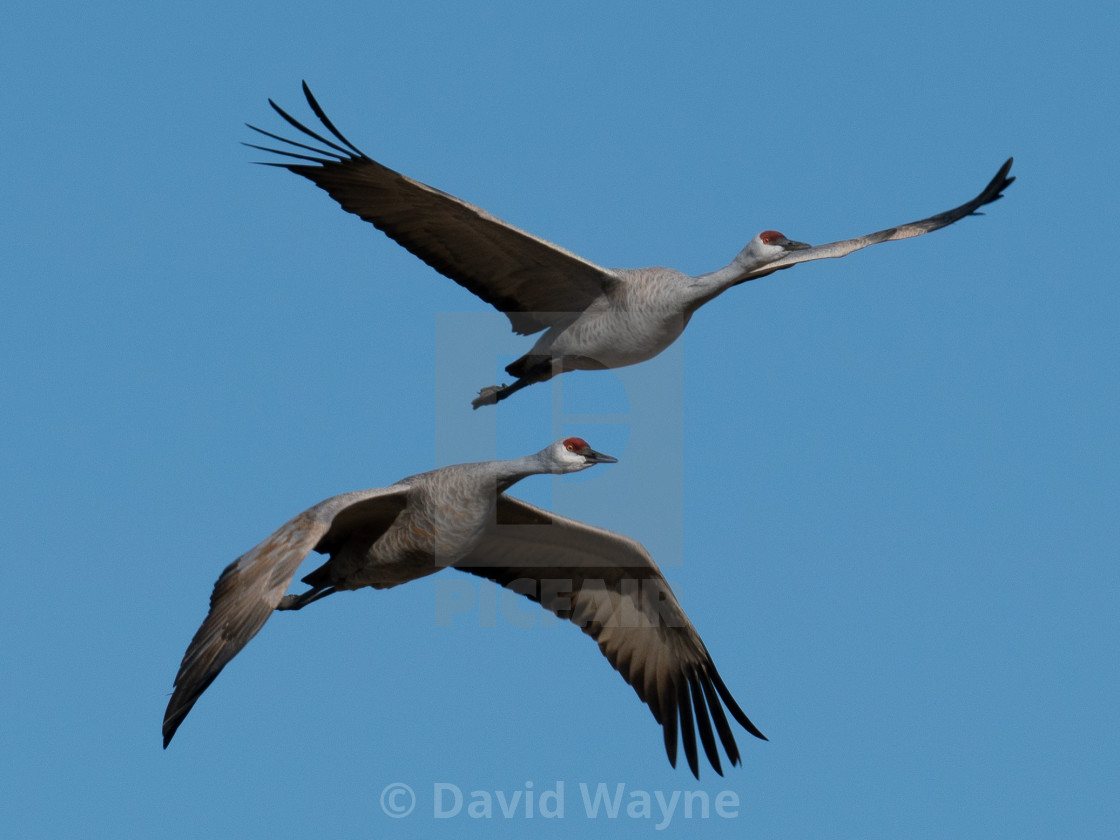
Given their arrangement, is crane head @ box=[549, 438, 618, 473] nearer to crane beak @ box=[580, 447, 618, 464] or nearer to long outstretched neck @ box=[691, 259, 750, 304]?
crane beak @ box=[580, 447, 618, 464]

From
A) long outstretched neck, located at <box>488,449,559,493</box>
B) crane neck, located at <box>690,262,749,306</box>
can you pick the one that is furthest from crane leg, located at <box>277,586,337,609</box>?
crane neck, located at <box>690,262,749,306</box>

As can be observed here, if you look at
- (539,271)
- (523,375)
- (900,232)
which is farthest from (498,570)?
(900,232)

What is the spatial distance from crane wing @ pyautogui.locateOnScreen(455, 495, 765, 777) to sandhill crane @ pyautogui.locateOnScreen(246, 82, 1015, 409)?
1404mm

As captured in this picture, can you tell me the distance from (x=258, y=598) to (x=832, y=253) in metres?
5.39

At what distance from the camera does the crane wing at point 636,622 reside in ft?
45.8

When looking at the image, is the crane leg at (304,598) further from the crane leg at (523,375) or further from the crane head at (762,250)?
the crane head at (762,250)

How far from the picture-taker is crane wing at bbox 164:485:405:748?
11125 millimetres

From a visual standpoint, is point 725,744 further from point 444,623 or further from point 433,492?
point 433,492

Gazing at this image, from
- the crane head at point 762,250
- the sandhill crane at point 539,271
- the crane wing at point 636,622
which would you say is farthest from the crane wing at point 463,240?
the crane wing at point 636,622

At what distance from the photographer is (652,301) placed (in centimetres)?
1316

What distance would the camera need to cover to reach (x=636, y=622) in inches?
562

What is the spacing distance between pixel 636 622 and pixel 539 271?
3.08 m

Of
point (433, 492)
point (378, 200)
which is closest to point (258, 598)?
point (433, 492)

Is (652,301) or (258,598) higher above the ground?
(652,301)
